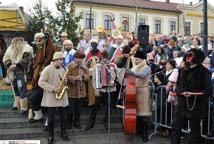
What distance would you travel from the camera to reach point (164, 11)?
66.8 meters

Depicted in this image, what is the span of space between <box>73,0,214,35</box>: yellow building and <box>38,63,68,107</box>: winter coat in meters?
49.9

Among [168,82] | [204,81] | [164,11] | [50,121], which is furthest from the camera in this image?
[164,11]

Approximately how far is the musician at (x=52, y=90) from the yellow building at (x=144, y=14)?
49.9 meters

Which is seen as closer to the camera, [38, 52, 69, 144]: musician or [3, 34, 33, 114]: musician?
[38, 52, 69, 144]: musician

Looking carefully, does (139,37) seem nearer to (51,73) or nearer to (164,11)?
(51,73)

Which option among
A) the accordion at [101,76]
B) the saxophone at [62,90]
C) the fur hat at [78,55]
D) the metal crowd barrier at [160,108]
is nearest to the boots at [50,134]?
the saxophone at [62,90]

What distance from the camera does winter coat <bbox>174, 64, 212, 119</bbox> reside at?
25.1 ft

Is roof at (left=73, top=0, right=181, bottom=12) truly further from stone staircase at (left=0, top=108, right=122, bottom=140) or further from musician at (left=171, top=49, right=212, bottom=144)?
musician at (left=171, top=49, right=212, bottom=144)

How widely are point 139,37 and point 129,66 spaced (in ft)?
9.16

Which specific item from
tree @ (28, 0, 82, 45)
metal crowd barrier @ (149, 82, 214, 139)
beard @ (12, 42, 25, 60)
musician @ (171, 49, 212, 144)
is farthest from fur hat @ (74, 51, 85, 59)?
tree @ (28, 0, 82, 45)

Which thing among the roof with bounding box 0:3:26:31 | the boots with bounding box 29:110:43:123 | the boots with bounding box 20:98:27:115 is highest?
the roof with bounding box 0:3:26:31

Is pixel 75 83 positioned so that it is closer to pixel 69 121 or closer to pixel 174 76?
pixel 69 121

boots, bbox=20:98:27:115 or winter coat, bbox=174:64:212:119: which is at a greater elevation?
winter coat, bbox=174:64:212:119

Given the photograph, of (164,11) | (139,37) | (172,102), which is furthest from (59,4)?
(164,11)
